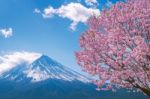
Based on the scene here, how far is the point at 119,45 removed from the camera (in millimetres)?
25250

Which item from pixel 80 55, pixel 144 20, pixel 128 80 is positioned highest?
pixel 144 20

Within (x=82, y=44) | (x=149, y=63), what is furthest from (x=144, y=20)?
(x=82, y=44)

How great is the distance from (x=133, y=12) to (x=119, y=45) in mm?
2615

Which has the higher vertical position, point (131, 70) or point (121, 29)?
point (121, 29)

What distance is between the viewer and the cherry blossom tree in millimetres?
23812

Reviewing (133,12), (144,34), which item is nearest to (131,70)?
(144,34)

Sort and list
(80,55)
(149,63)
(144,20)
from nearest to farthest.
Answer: (149,63) < (144,20) < (80,55)

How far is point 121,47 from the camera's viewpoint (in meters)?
25.0

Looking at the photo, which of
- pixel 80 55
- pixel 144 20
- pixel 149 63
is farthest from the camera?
pixel 80 55

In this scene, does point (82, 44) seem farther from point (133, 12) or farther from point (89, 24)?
point (133, 12)

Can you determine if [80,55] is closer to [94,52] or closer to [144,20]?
[94,52]

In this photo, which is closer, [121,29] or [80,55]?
[121,29]

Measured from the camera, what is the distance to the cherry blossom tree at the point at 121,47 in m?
Result: 23.8

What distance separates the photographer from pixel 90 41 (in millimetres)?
26781
